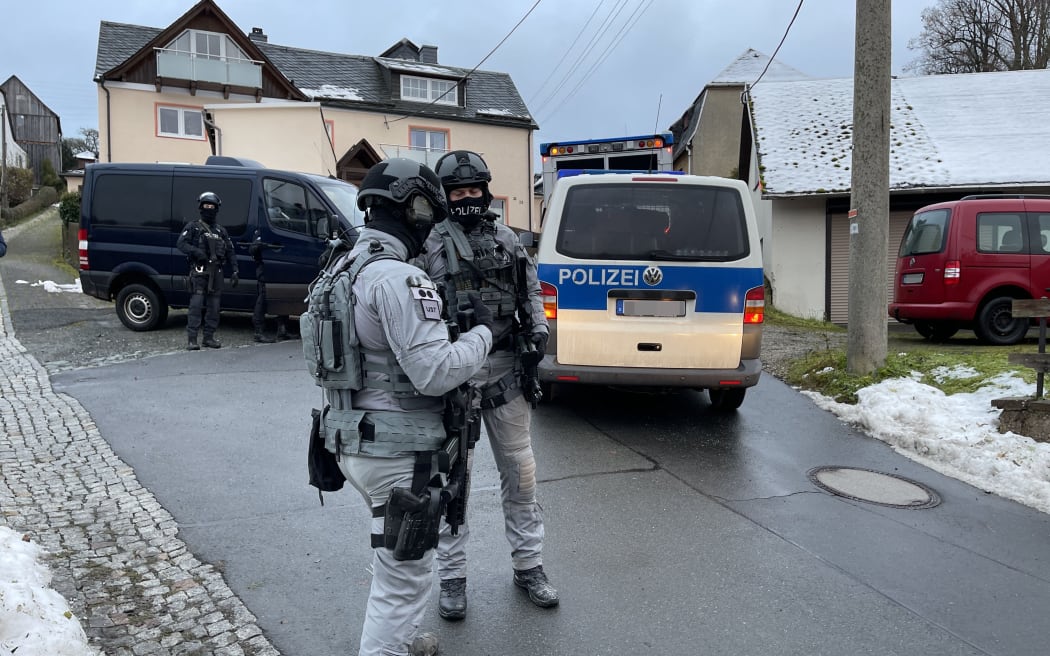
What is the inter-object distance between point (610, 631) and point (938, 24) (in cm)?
4069

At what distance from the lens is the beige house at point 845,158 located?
15.6 meters

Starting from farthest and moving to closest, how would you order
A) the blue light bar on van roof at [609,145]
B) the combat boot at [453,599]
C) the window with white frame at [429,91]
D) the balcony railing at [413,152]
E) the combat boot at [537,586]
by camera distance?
the window with white frame at [429,91] < the balcony railing at [413,152] < the blue light bar on van roof at [609,145] < the combat boot at [537,586] < the combat boot at [453,599]

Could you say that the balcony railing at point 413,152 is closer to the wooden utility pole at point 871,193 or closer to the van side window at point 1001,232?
the van side window at point 1001,232

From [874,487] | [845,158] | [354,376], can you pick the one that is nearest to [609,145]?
[845,158]

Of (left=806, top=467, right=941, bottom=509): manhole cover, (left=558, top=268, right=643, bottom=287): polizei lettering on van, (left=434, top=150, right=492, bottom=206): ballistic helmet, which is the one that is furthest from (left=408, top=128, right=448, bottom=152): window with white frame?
(left=434, top=150, right=492, bottom=206): ballistic helmet

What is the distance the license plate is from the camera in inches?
241

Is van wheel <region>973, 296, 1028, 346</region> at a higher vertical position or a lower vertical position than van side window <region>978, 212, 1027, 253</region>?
lower

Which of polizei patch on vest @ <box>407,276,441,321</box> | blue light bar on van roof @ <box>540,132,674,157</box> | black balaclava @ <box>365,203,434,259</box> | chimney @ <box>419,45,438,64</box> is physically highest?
chimney @ <box>419,45,438,64</box>

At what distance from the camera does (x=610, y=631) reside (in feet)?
10.7

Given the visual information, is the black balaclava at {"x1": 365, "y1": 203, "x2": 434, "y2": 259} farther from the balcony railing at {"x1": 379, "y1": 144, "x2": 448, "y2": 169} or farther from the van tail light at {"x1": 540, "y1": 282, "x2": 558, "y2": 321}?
the balcony railing at {"x1": 379, "y1": 144, "x2": 448, "y2": 169}

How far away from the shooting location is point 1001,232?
34.7ft

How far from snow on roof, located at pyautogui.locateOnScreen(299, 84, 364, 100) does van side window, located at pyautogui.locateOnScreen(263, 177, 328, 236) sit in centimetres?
2238

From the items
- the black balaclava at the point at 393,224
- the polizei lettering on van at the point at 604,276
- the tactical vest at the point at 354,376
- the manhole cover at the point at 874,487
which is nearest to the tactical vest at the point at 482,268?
the black balaclava at the point at 393,224

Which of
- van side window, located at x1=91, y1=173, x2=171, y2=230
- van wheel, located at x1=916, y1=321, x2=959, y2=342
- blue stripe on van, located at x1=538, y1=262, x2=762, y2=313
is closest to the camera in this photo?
blue stripe on van, located at x1=538, y1=262, x2=762, y2=313
